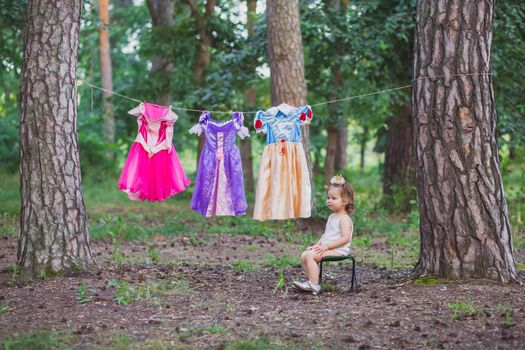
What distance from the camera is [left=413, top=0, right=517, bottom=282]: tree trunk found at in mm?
5922

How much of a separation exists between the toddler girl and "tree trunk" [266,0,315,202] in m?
4.05

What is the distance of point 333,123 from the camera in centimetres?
1338

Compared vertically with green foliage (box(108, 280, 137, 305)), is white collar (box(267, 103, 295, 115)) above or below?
above

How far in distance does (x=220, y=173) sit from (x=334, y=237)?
72.1 inches

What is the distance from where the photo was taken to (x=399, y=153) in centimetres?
1347

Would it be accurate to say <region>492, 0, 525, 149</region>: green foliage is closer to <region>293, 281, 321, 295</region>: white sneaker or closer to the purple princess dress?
the purple princess dress

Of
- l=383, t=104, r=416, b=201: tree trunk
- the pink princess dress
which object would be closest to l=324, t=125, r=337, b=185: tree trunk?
l=383, t=104, r=416, b=201: tree trunk

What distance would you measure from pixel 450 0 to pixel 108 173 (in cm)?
1325

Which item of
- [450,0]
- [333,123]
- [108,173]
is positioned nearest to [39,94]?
[450,0]

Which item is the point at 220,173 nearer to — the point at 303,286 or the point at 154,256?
the point at 154,256

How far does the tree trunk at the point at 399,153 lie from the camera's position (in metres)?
13.2

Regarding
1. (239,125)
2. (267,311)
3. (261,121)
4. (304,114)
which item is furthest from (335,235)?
(239,125)

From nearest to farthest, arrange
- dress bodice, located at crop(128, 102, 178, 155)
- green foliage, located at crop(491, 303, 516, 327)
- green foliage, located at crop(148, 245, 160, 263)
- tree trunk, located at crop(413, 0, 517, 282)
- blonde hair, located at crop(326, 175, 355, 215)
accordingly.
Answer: green foliage, located at crop(491, 303, 516, 327) < tree trunk, located at crop(413, 0, 517, 282) < blonde hair, located at crop(326, 175, 355, 215) < dress bodice, located at crop(128, 102, 178, 155) < green foliage, located at crop(148, 245, 160, 263)

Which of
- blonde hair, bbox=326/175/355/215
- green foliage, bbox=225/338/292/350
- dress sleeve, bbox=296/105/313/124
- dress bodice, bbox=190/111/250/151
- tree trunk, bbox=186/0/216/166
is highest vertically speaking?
tree trunk, bbox=186/0/216/166
